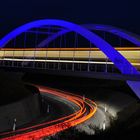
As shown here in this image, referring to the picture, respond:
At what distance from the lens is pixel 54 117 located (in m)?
27.0

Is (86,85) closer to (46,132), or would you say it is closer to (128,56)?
(128,56)

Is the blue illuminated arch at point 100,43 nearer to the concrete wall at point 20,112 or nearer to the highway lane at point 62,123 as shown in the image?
the highway lane at point 62,123

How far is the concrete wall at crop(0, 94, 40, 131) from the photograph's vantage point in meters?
22.3

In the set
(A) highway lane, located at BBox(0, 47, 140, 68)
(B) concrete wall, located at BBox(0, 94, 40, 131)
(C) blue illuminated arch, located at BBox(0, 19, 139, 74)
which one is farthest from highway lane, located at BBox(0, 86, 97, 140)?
(C) blue illuminated arch, located at BBox(0, 19, 139, 74)

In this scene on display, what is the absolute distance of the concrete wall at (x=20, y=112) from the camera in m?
22.3

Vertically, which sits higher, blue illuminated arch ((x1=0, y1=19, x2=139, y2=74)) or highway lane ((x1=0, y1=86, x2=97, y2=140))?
blue illuminated arch ((x1=0, y1=19, x2=139, y2=74))

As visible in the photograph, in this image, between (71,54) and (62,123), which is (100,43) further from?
(71,54)

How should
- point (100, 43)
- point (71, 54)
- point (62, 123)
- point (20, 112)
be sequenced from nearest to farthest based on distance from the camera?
1. point (62, 123)
2. point (20, 112)
3. point (100, 43)
4. point (71, 54)

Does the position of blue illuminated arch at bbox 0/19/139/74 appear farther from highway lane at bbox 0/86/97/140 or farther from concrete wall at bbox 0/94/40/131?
concrete wall at bbox 0/94/40/131

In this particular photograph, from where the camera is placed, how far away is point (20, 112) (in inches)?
942

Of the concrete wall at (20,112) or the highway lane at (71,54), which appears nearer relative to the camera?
the concrete wall at (20,112)

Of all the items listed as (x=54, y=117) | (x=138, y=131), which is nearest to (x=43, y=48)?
(x=54, y=117)

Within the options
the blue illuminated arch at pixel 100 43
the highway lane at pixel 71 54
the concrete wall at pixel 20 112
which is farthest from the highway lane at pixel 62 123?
the blue illuminated arch at pixel 100 43

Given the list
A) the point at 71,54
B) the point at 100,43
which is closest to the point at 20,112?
the point at 100,43
